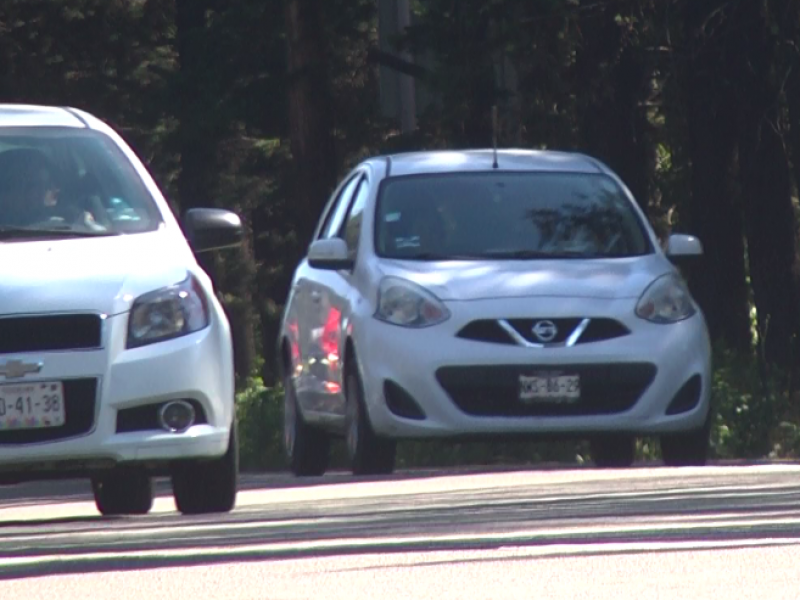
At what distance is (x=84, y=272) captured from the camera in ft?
36.2

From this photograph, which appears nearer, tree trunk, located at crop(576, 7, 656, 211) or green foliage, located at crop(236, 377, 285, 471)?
green foliage, located at crop(236, 377, 285, 471)

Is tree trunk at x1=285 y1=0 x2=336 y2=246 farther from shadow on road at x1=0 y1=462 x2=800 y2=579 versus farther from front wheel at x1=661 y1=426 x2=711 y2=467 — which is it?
shadow on road at x1=0 y1=462 x2=800 y2=579

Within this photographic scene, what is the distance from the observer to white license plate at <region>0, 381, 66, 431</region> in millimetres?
10797

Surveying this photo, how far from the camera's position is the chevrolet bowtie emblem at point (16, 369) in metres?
10.8

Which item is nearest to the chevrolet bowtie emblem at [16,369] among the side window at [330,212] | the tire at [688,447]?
the tire at [688,447]

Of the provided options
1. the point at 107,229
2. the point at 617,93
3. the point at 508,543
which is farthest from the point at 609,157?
the point at 508,543

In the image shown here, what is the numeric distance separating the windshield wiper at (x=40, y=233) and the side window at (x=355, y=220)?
10.9 feet

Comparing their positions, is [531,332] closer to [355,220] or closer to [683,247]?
[683,247]

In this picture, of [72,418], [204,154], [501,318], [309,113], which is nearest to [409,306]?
[501,318]

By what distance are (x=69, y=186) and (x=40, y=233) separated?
1.58ft

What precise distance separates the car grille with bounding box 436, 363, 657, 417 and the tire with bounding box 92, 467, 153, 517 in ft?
5.75

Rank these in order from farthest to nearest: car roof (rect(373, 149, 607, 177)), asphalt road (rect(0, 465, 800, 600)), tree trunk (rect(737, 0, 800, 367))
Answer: tree trunk (rect(737, 0, 800, 367))
car roof (rect(373, 149, 607, 177))
asphalt road (rect(0, 465, 800, 600))

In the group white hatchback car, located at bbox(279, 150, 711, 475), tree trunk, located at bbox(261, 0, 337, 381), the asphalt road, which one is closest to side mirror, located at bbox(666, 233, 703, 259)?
white hatchback car, located at bbox(279, 150, 711, 475)

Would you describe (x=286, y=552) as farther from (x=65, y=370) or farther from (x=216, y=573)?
(x=65, y=370)
